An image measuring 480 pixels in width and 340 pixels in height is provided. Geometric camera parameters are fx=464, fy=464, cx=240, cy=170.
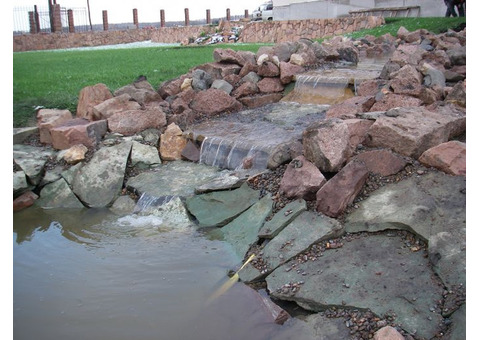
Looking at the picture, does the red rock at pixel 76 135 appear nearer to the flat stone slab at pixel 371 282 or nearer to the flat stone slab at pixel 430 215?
the flat stone slab at pixel 371 282

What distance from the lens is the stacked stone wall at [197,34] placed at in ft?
63.5

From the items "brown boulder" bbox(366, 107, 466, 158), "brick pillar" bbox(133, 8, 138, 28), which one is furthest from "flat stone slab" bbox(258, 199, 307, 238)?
"brick pillar" bbox(133, 8, 138, 28)

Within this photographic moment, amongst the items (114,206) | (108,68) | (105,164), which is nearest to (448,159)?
(114,206)

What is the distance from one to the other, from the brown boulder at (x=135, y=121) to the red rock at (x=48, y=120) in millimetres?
790

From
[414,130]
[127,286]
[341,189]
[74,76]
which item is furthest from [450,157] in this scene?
[74,76]

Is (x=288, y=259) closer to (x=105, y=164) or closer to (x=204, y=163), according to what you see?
(x=204, y=163)

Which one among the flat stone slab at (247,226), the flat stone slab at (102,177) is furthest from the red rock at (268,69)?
the flat stone slab at (247,226)

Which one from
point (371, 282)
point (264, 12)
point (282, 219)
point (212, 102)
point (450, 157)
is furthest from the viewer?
point (264, 12)

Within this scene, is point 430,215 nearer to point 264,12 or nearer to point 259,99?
point 259,99

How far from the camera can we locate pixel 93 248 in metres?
4.84

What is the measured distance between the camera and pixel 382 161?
4.68 meters

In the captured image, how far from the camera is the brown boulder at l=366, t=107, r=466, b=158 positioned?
4.67 m

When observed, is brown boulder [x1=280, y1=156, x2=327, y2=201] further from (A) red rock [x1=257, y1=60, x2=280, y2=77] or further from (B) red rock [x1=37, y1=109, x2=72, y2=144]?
(B) red rock [x1=37, y1=109, x2=72, y2=144]

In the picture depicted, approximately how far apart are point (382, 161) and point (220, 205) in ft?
6.15
